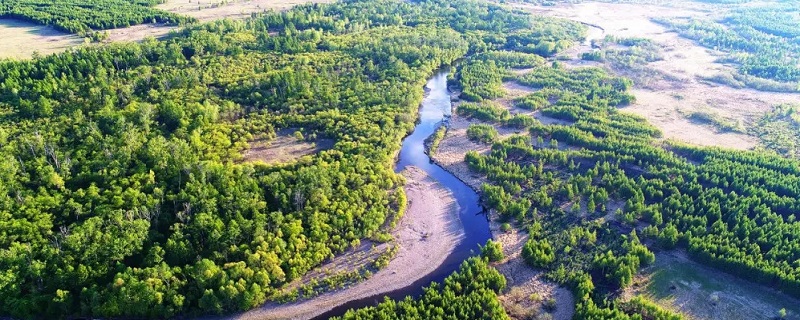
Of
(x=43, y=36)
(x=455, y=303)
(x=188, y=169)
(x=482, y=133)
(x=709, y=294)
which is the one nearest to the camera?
(x=455, y=303)

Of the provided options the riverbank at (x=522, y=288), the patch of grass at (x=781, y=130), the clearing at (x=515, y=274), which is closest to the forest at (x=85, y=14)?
the clearing at (x=515, y=274)

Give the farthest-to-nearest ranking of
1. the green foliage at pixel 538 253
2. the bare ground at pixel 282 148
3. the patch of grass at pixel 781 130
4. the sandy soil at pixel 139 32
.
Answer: the sandy soil at pixel 139 32, the patch of grass at pixel 781 130, the bare ground at pixel 282 148, the green foliage at pixel 538 253

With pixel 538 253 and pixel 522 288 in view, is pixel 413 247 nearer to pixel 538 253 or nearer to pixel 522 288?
pixel 522 288

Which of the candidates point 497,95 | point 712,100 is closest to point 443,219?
point 497,95

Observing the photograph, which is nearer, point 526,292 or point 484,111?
point 526,292

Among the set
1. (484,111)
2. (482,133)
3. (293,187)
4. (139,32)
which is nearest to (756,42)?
(484,111)

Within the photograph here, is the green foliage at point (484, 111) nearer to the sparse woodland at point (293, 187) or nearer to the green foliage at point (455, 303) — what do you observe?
the sparse woodland at point (293, 187)

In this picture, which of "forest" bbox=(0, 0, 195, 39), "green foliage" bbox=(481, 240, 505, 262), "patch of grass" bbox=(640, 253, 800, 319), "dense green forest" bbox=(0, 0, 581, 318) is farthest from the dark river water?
"forest" bbox=(0, 0, 195, 39)
